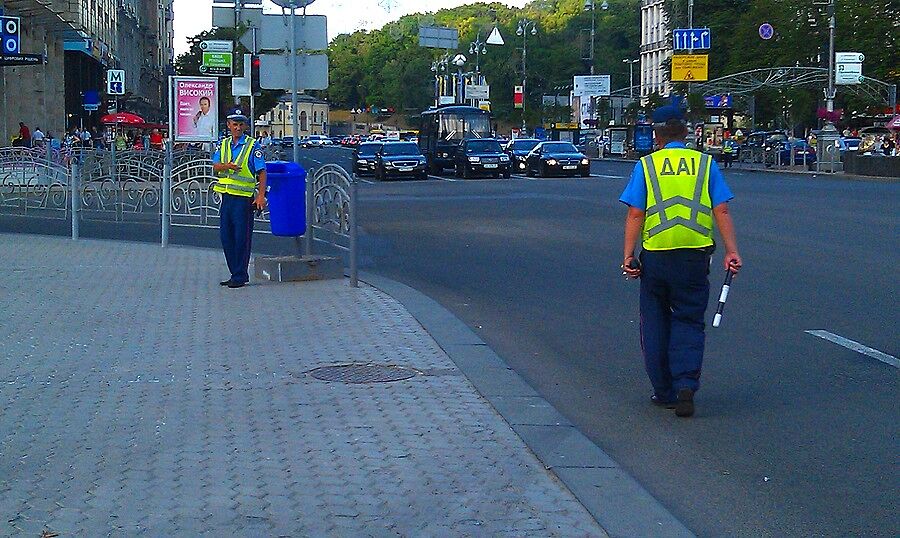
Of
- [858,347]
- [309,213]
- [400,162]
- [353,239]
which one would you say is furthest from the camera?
[400,162]

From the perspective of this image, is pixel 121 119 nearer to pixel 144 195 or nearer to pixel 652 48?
pixel 144 195

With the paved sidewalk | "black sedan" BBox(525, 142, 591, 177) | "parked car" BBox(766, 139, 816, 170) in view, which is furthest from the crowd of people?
the paved sidewalk

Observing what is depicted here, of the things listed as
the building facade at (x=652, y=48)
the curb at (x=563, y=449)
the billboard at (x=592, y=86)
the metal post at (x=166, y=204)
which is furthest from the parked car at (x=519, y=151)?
the building facade at (x=652, y=48)

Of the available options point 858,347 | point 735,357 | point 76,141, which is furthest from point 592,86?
point 735,357

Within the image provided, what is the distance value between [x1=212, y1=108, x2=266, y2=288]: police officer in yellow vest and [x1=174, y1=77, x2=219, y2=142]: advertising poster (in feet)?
44.6

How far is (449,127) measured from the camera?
56.2 metres

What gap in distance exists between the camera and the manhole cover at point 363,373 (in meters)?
8.05

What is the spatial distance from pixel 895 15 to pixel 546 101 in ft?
145

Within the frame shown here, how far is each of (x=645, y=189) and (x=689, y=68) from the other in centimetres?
6434

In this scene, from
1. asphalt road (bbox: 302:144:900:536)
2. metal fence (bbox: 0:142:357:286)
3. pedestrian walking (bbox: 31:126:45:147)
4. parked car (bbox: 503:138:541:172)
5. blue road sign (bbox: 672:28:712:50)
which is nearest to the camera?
asphalt road (bbox: 302:144:900:536)

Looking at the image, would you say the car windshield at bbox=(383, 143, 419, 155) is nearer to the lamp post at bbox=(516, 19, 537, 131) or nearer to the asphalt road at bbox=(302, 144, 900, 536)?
the asphalt road at bbox=(302, 144, 900, 536)

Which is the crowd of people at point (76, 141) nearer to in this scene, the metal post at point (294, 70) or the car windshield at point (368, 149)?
the car windshield at point (368, 149)

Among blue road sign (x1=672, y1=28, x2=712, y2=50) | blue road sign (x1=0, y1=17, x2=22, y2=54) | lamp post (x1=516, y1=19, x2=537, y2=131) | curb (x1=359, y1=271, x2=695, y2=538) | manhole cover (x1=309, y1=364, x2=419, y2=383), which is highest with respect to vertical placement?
lamp post (x1=516, y1=19, x2=537, y2=131)

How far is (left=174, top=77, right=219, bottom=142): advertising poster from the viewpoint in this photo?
26.5 metres
